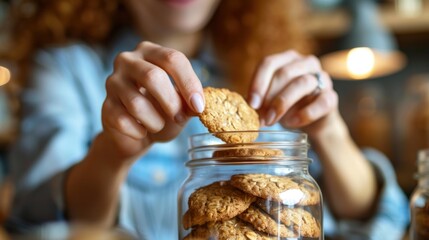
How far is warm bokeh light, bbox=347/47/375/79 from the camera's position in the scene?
4.61ft

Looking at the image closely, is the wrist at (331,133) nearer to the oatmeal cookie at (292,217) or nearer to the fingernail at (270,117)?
the fingernail at (270,117)

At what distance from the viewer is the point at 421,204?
509mm

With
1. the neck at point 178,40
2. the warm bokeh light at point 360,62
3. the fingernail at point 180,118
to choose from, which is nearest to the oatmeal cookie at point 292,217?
the fingernail at point 180,118

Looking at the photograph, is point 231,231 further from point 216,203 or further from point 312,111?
point 312,111

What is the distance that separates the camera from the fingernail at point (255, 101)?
538 mm

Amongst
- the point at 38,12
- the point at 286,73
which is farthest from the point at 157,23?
the point at 286,73

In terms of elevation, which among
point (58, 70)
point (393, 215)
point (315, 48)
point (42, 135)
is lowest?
point (393, 215)

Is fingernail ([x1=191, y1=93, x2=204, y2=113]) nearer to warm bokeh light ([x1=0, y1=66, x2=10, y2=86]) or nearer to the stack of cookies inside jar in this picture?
the stack of cookies inside jar

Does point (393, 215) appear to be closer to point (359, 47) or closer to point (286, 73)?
point (286, 73)

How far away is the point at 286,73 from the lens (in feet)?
1.94

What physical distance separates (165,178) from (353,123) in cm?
84

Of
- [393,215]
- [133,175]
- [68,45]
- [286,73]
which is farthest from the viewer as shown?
[68,45]

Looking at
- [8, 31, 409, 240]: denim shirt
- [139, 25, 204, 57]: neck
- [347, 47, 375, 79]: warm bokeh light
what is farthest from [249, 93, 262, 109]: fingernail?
[347, 47, 375, 79]: warm bokeh light

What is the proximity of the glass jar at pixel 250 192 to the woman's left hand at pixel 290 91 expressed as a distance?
91 mm
